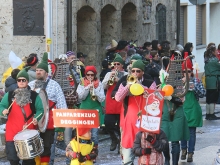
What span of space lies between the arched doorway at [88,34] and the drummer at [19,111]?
1096 centimetres

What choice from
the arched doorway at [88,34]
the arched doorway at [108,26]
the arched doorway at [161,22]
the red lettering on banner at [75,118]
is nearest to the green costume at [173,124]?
the red lettering on banner at [75,118]

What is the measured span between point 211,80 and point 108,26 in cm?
475

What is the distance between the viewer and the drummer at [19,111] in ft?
37.8

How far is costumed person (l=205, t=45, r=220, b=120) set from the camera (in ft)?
65.8

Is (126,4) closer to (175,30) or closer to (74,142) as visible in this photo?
(175,30)

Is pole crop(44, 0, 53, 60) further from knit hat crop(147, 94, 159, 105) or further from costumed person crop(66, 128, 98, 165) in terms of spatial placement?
knit hat crop(147, 94, 159, 105)

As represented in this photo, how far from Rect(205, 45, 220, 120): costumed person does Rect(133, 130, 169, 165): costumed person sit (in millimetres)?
9428

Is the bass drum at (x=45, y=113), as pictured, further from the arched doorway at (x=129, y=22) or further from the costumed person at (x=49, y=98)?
the arched doorway at (x=129, y=22)

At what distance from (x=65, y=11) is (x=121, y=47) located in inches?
105

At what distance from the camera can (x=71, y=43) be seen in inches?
819

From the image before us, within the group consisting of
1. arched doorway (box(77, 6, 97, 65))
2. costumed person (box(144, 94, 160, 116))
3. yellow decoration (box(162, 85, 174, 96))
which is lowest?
costumed person (box(144, 94, 160, 116))

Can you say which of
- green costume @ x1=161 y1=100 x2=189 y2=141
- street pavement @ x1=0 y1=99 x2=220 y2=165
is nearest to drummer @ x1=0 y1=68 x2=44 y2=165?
green costume @ x1=161 y1=100 x2=189 y2=141

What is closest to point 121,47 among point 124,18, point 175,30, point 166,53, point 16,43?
point 166,53

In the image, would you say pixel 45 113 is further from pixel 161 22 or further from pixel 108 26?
pixel 161 22
